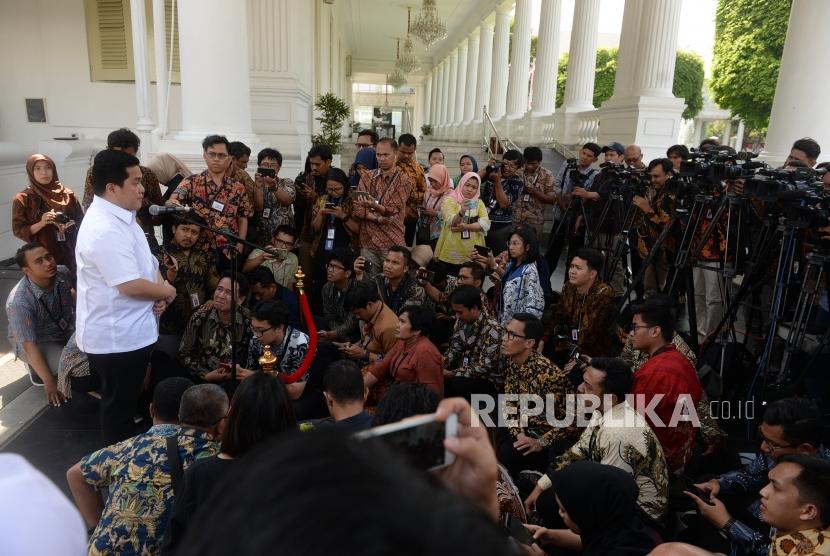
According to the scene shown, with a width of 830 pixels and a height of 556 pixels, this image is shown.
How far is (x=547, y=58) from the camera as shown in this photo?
11797mm

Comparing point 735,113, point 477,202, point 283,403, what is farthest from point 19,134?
point 735,113

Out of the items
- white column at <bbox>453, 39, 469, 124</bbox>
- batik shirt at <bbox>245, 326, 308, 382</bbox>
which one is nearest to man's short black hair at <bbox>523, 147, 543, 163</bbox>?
batik shirt at <bbox>245, 326, 308, 382</bbox>

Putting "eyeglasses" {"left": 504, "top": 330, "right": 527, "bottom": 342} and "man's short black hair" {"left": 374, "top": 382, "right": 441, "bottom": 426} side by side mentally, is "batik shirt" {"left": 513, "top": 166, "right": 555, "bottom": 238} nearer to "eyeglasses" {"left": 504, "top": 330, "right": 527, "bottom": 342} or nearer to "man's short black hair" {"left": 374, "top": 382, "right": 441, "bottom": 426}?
"eyeglasses" {"left": 504, "top": 330, "right": 527, "bottom": 342}

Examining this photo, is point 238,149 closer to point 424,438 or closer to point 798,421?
point 798,421

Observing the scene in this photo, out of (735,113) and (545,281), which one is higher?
(735,113)

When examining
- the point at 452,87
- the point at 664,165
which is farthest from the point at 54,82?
the point at 452,87

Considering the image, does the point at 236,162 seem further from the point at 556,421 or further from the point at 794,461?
the point at 794,461

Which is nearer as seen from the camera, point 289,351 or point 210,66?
point 289,351

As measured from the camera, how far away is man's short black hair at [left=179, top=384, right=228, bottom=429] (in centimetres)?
200

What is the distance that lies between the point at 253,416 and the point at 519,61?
14.1 m

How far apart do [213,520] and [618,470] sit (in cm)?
182

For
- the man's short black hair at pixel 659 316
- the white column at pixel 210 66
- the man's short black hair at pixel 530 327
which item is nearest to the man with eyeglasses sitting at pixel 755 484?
the man's short black hair at pixel 659 316

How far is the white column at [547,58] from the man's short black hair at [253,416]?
11.5 m

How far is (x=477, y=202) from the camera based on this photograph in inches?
191
